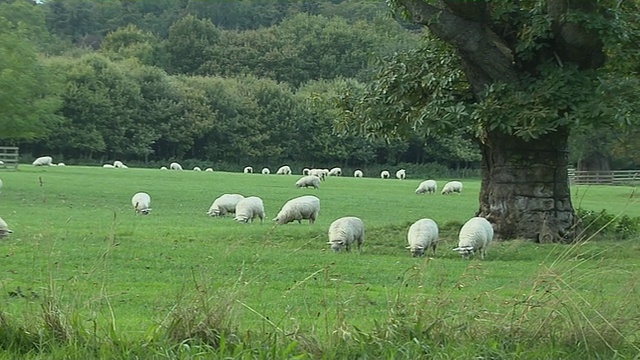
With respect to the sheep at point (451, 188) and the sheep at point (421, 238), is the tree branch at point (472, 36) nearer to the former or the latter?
the sheep at point (421, 238)

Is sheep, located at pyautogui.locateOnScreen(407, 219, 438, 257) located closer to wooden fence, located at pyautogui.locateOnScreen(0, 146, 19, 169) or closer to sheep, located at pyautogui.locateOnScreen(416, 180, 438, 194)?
sheep, located at pyautogui.locateOnScreen(416, 180, 438, 194)

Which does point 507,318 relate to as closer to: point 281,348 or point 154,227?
A: point 281,348

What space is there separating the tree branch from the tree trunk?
1.73m

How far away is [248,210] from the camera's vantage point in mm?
26812

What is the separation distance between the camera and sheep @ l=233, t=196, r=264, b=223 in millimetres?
26719

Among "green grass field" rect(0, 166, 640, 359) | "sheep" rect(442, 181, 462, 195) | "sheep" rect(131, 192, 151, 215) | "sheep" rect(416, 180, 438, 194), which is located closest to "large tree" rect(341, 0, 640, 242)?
"green grass field" rect(0, 166, 640, 359)

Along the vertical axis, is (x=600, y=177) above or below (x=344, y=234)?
above

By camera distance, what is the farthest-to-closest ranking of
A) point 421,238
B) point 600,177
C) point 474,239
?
point 600,177 → point 421,238 → point 474,239

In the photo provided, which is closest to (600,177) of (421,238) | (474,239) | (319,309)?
(474,239)

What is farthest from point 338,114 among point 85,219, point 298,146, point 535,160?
point 298,146

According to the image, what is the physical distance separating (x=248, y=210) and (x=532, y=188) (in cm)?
1001

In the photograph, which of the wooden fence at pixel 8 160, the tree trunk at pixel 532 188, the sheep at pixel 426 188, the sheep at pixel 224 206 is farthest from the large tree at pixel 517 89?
the wooden fence at pixel 8 160

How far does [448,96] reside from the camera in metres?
19.4

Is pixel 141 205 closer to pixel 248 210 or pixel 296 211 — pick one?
pixel 248 210
